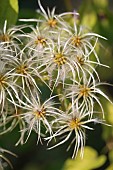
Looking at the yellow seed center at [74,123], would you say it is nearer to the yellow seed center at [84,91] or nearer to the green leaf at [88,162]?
the yellow seed center at [84,91]

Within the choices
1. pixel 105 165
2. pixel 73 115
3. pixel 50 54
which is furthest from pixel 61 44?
pixel 105 165

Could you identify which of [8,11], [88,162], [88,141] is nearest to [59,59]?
[8,11]

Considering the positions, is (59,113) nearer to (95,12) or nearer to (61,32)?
(61,32)

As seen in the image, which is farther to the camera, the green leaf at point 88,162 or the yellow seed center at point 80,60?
the green leaf at point 88,162

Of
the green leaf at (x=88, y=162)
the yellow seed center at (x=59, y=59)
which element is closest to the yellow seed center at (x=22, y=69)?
the yellow seed center at (x=59, y=59)

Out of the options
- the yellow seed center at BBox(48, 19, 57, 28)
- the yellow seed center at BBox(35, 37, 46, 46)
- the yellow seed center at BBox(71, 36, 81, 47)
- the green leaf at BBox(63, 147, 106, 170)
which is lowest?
the green leaf at BBox(63, 147, 106, 170)

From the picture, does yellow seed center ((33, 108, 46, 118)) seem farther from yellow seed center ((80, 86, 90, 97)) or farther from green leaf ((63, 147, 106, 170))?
green leaf ((63, 147, 106, 170))

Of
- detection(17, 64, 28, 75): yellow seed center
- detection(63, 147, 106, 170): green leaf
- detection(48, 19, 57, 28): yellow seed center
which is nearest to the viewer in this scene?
detection(17, 64, 28, 75): yellow seed center

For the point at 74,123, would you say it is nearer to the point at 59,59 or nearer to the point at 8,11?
the point at 59,59

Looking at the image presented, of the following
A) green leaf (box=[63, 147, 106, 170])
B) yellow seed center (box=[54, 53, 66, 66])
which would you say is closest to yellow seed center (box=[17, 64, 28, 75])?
yellow seed center (box=[54, 53, 66, 66])
